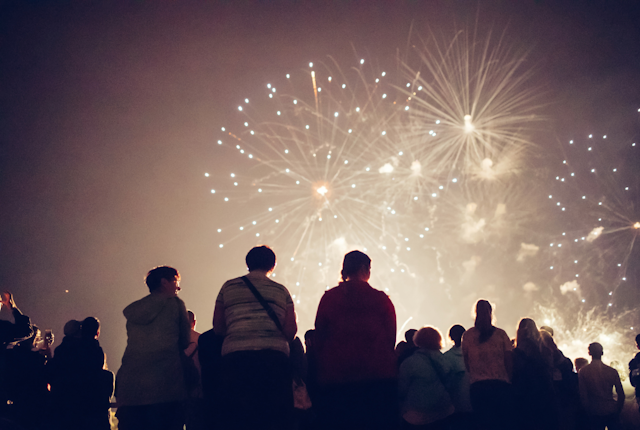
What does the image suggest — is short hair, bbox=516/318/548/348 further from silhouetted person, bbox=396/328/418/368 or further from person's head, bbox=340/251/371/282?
person's head, bbox=340/251/371/282

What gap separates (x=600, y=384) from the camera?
476cm

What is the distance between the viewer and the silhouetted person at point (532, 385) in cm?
366

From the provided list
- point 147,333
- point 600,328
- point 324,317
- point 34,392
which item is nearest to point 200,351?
point 147,333

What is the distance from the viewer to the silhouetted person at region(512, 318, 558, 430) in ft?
12.0

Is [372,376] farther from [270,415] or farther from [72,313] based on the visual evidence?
[72,313]

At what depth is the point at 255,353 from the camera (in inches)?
93.8

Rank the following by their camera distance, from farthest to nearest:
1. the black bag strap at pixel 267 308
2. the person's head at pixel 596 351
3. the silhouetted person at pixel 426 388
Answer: the person's head at pixel 596 351 < the silhouetted person at pixel 426 388 < the black bag strap at pixel 267 308

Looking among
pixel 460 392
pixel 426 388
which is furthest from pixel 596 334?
pixel 426 388

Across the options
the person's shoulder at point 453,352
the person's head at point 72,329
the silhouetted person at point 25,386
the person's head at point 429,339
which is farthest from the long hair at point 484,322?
the silhouetted person at point 25,386

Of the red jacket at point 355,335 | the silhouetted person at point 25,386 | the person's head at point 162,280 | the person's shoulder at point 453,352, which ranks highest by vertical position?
the person's head at point 162,280

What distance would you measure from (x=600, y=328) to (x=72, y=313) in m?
33.3

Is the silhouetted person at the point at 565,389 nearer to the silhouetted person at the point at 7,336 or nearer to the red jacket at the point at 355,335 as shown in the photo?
the red jacket at the point at 355,335

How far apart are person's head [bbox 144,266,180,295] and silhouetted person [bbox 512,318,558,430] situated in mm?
3498

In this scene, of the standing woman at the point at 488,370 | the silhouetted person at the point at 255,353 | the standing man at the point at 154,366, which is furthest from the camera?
the standing woman at the point at 488,370
